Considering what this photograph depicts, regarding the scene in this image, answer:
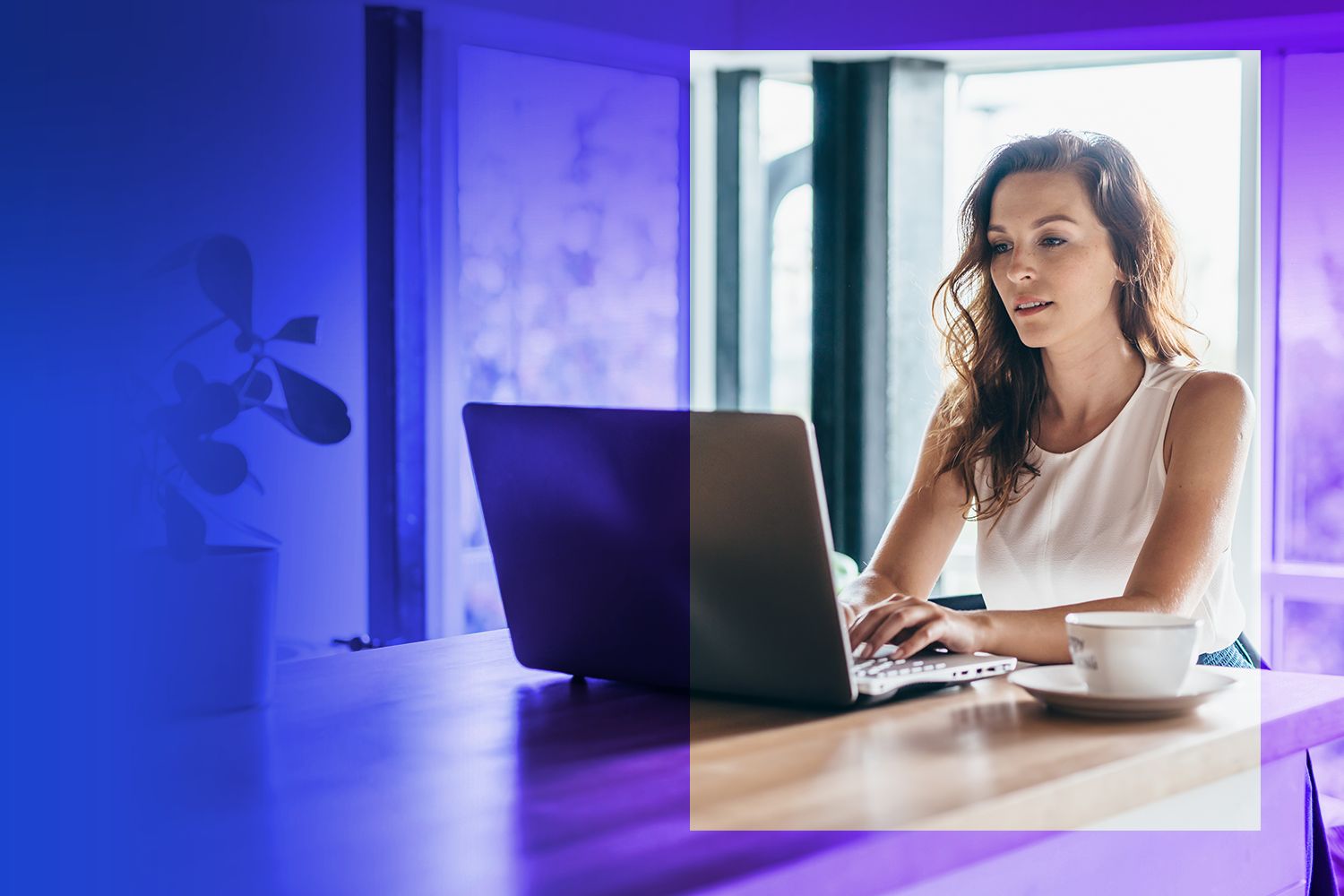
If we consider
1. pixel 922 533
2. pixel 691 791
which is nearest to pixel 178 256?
pixel 922 533

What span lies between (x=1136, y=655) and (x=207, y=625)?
0.77 m

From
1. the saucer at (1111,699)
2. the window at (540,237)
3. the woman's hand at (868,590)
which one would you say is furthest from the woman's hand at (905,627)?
the window at (540,237)

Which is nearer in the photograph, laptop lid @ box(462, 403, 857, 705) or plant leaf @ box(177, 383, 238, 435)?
laptop lid @ box(462, 403, 857, 705)

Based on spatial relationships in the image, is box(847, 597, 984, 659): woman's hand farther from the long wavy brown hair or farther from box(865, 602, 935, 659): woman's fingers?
the long wavy brown hair

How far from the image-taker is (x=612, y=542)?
1.19 metres

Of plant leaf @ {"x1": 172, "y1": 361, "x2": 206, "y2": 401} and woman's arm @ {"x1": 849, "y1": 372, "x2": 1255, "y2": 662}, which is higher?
plant leaf @ {"x1": 172, "y1": 361, "x2": 206, "y2": 401}

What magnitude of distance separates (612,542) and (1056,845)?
452 mm

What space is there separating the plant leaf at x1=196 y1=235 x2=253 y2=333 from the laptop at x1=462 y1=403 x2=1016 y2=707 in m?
0.36

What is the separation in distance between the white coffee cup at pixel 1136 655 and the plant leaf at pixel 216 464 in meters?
0.82

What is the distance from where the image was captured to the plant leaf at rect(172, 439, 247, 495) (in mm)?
1308

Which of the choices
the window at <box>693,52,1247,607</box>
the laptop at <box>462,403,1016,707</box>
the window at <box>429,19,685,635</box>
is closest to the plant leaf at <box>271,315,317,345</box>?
the laptop at <box>462,403,1016,707</box>

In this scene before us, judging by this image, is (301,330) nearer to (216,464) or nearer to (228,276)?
(228,276)
